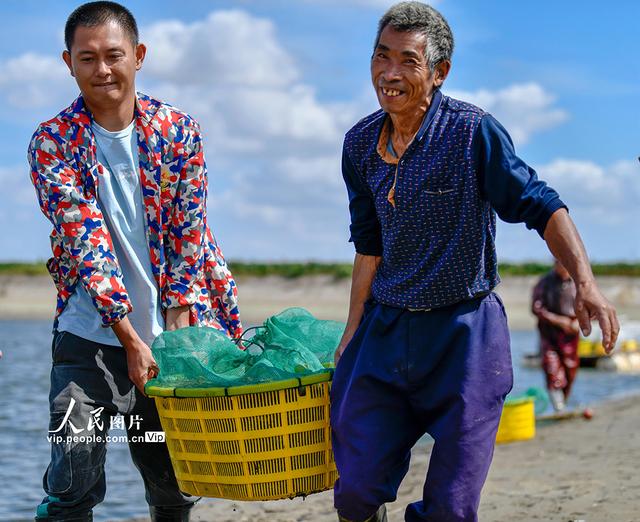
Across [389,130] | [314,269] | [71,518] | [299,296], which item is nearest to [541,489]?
[71,518]

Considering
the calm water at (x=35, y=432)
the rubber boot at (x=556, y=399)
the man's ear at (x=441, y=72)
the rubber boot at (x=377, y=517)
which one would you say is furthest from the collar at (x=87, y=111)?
the rubber boot at (x=556, y=399)

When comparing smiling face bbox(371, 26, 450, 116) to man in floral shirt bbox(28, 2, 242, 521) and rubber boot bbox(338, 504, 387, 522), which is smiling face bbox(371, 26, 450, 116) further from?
rubber boot bbox(338, 504, 387, 522)

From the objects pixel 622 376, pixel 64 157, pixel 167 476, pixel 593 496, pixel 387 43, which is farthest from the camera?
pixel 622 376

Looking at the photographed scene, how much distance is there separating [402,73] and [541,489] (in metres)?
4.69

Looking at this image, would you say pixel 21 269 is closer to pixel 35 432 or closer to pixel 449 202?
pixel 35 432

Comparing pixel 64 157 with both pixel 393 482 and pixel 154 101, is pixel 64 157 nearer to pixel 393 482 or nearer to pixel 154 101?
pixel 154 101

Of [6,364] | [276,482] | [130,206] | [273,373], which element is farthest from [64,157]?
[6,364]

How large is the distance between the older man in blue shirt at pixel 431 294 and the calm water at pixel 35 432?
4338mm

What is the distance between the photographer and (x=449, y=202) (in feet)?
11.6

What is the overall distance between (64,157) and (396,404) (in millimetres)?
1616

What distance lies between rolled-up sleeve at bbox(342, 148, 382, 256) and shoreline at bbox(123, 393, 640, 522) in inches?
93.2

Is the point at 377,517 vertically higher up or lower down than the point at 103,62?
lower down

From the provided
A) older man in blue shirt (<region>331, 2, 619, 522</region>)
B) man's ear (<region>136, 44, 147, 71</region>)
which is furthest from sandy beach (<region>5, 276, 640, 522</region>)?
man's ear (<region>136, 44, 147, 71</region>)

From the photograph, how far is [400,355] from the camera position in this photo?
3.60 m
